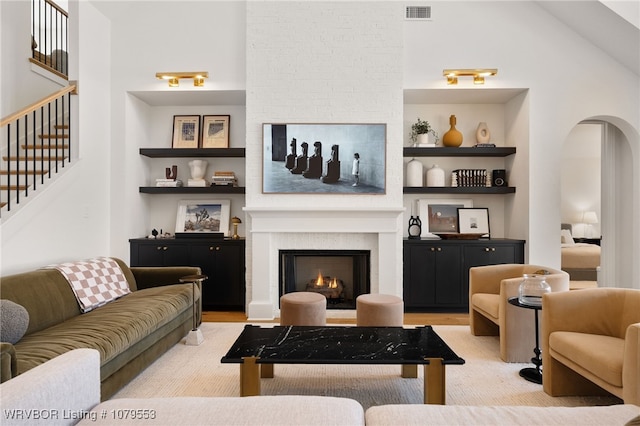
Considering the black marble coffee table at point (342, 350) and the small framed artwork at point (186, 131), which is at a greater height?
the small framed artwork at point (186, 131)

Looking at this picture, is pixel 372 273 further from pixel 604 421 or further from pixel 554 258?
pixel 604 421

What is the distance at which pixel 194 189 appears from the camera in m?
5.39

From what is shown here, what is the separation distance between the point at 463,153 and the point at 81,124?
4.42 meters

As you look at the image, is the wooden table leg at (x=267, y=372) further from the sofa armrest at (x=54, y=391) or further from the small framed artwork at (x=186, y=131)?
the small framed artwork at (x=186, y=131)

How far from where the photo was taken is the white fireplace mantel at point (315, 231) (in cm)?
489

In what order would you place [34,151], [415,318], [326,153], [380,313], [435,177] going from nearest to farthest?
[380,313], [34,151], [415,318], [326,153], [435,177]

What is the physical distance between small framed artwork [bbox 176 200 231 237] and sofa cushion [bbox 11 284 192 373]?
177cm

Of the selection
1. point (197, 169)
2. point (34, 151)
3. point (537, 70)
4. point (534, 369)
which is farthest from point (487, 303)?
point (34, 151)

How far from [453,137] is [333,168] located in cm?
162

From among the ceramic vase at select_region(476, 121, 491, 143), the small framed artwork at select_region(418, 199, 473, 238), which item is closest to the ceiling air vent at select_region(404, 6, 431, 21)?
the ceramic vase at select_region(476, 121, 491, 143)

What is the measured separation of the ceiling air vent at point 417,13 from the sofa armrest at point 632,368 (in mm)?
4117

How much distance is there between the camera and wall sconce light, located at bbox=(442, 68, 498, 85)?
15.9 feet

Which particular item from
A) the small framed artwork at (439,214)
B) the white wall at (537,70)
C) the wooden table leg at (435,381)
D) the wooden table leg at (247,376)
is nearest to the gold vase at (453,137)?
the white wall at (537,70)

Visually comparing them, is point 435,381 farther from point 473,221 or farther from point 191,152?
point 191,152
